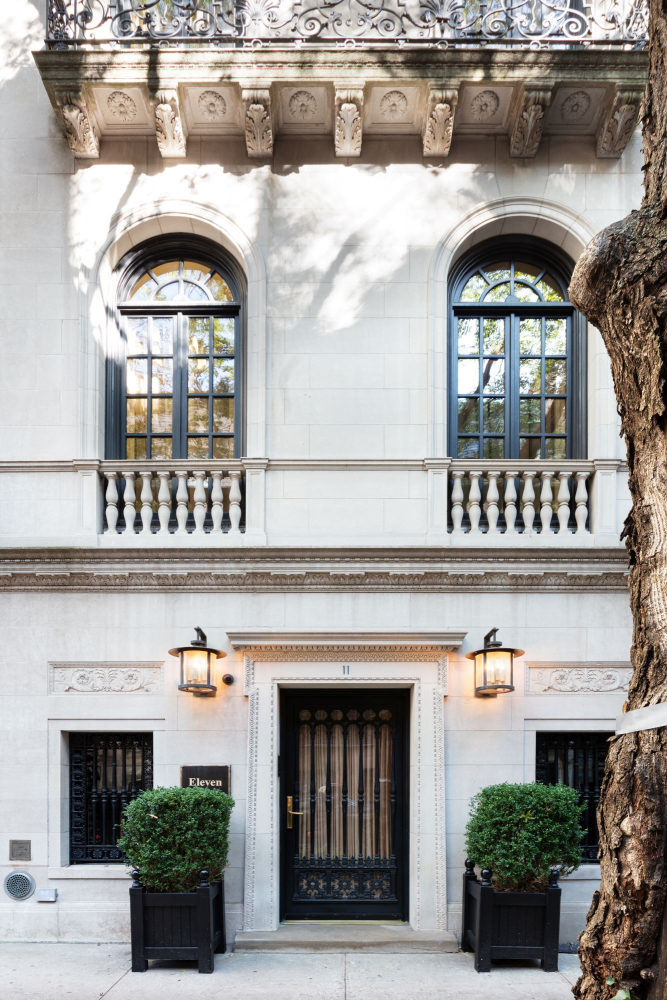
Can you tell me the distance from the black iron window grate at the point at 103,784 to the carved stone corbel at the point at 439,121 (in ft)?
26.0

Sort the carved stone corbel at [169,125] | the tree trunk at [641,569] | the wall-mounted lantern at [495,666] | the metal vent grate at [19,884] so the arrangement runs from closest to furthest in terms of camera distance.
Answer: the tree trunk at [641,569] < the wall-mounted lantern at [495,666] < the metal vent grate at [19,884] < the carved stone corbel at [169,125]

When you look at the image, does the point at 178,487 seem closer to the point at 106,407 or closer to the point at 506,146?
the point at 106,407

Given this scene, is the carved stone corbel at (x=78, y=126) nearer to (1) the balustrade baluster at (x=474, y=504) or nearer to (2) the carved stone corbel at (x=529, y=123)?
(2) the carved stone corbel at (x=529, y=123)

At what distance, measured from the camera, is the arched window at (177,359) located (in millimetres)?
10102

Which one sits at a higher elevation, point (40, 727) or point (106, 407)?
point (106, 407)

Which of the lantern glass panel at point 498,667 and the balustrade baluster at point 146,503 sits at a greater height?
the balustrade baluster at point 146,503

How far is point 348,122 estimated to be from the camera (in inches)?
370

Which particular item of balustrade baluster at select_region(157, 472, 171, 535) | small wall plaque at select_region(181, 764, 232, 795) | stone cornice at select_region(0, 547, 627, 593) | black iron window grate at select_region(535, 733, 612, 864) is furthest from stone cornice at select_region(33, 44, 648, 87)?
small wall plaque at select_region(181, 764, 232, 795)

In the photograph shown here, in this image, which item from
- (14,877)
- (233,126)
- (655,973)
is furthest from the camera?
(233,126)

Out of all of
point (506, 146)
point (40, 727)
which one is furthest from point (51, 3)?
point (40, 727)

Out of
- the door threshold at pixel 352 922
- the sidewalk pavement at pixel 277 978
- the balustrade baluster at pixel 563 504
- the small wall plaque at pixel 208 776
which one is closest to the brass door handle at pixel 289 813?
the small wall plaque at pixel 208 776

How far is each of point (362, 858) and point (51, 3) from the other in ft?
35.9

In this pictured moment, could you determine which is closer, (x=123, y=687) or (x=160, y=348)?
(x=123, y=687)

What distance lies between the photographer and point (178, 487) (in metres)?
9.45
